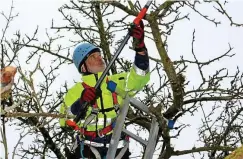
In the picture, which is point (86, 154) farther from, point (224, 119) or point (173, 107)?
point (224, 119)

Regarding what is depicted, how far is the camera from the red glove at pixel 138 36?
13.0 ft

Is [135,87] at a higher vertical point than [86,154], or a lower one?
higher

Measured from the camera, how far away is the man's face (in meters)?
4.52

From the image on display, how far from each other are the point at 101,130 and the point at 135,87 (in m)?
0.61

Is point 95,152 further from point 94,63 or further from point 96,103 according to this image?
point 94,63

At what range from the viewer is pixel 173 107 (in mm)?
4934

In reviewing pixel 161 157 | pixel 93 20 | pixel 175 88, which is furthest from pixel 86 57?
pixel 93 20

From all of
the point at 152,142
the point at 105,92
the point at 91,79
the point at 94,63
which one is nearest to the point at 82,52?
the point at 94,63

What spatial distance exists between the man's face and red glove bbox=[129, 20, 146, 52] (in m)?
0.57


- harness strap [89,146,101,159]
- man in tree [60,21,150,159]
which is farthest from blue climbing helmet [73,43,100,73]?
harness strap [89,146,101,159]

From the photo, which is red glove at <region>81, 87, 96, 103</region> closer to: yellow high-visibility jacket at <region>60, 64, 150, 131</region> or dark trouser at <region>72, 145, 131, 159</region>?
yellow high-visibility jacket at <region>60, 64, 150, 131</region>

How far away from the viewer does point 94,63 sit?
14.9 ft

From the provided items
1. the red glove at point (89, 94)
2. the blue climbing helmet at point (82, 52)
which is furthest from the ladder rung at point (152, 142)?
the blue climbing helmet at point (82, 52)

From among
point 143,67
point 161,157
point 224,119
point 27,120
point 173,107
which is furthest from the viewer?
point 224,119
